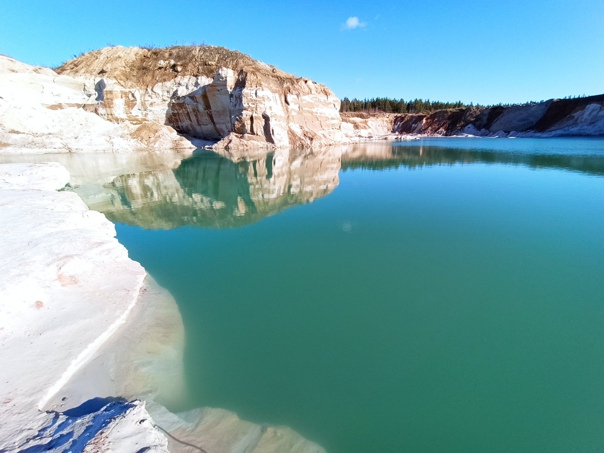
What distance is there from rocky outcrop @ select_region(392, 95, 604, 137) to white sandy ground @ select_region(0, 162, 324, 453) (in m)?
67.4

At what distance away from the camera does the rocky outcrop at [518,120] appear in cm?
4917

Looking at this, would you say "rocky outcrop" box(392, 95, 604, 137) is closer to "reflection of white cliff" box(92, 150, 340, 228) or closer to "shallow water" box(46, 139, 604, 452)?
"reflection of white cliff" box(92, 150, 340, 228)

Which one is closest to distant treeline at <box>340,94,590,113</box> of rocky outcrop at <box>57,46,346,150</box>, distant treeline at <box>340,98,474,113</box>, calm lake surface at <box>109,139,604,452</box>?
distant treeline at <box>340,98,474,113</box>

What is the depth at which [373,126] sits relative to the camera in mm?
71250

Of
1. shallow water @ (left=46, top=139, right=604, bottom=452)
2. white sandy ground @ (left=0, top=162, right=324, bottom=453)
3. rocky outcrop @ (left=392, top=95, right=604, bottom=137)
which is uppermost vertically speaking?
rocky outcrop @ (left=392, top=95, right=604, bottom=137)

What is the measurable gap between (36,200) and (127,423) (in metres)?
7.82

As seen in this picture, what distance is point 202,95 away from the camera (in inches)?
1334

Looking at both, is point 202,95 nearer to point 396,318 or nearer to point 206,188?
point 206,188

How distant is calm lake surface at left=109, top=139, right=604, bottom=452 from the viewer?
9.96 ft

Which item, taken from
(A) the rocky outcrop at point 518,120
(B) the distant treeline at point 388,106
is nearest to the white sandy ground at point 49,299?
(A) the rocky outcrop at point 518,120

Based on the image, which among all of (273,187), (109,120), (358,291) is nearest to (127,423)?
(358,291)

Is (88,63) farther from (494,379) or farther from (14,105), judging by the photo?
(494,379)

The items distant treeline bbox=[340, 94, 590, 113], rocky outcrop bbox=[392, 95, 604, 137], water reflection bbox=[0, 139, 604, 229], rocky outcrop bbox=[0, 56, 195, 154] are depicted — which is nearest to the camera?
water reflection bbox=[0, 139, 604, 229]

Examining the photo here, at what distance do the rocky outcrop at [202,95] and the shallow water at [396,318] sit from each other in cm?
2554
